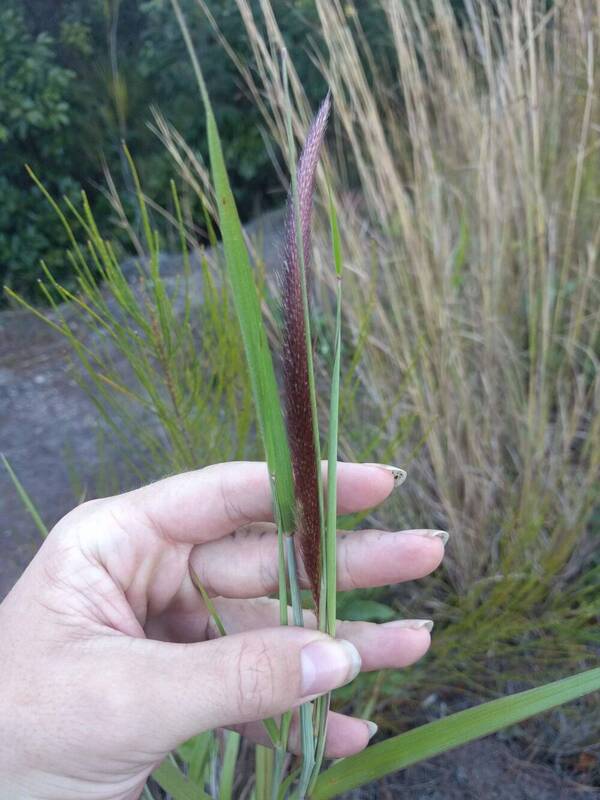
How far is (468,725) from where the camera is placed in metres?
0.67

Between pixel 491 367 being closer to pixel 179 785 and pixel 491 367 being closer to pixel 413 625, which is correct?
pixel 413 625

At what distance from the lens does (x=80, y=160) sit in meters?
3.96

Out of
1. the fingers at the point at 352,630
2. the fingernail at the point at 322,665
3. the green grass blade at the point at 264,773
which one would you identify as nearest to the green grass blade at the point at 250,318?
the fingernail at the point at 322,665

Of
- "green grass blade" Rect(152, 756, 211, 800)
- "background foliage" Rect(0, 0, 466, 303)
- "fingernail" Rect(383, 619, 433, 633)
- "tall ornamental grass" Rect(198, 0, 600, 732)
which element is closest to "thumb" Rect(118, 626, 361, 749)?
"green grass blade" Rect(152, 756, 211, 800)

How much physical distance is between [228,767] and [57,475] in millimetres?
1341

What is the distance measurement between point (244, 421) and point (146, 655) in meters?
0.53

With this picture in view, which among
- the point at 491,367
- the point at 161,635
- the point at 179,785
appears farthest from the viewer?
the point at 491,367

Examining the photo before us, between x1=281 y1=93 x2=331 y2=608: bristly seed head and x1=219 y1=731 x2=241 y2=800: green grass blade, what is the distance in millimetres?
512

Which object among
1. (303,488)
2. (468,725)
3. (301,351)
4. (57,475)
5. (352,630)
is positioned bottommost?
(57,475)

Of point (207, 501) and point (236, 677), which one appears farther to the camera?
point (207, 501)

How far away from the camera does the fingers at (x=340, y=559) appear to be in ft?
2.85

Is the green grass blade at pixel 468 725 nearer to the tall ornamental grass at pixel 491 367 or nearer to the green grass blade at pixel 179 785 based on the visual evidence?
the green grass blade at pixel 179 785

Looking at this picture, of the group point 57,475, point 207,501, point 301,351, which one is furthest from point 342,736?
point 57,475

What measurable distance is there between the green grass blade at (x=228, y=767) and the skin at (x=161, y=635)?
48 mm
